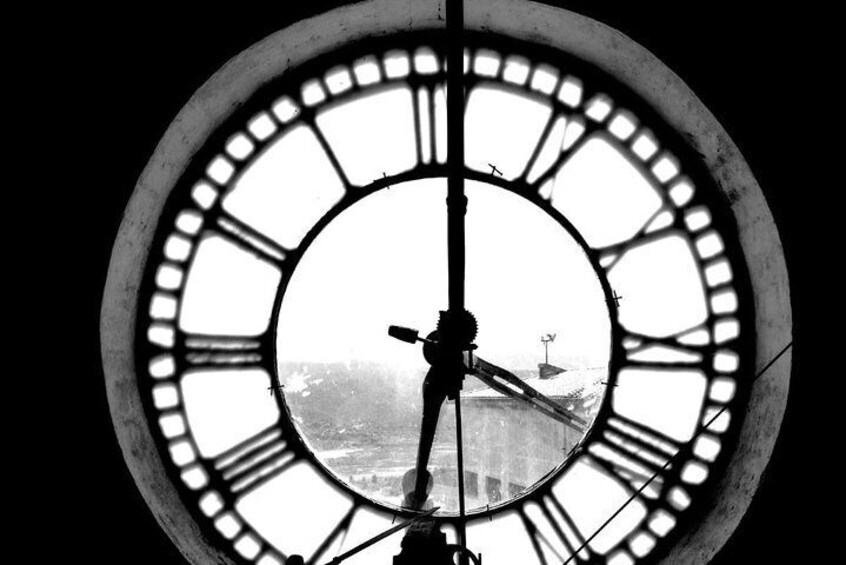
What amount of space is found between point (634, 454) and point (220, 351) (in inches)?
49.3

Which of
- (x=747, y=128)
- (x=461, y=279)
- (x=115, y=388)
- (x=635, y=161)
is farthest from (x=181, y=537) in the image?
(x=747, y=128)

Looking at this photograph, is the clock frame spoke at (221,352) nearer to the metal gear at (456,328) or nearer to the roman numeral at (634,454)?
the metal gear at (456,328)

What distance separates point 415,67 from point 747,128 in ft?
2.94

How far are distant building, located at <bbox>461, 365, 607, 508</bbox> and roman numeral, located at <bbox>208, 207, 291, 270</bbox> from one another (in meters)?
1.22

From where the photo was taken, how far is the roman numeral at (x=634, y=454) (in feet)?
4.80

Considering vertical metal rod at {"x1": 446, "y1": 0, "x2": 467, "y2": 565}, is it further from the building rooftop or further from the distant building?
the distant building

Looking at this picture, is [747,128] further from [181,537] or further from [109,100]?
[181,537]

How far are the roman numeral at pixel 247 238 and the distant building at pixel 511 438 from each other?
4.01ft

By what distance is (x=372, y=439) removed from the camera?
6.52 ft

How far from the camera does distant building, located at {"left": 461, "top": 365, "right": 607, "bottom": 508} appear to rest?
229 cm

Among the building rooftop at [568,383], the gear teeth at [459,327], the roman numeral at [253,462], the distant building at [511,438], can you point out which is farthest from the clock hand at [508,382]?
the roman numeral at [253,462]

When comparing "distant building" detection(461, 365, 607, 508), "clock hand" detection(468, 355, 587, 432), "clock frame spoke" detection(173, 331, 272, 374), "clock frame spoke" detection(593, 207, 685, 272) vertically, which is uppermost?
"clock frame spoke" detection(593, 207, 685, 272)

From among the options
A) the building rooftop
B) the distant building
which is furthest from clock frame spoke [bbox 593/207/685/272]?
the distant building

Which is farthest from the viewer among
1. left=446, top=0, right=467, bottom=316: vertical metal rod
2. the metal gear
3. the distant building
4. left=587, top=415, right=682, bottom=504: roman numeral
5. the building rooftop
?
the distant building
